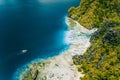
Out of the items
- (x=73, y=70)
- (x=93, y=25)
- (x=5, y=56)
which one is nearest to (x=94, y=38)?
(x=93, y=25)

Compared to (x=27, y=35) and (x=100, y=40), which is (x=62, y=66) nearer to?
(x=100, y=40)

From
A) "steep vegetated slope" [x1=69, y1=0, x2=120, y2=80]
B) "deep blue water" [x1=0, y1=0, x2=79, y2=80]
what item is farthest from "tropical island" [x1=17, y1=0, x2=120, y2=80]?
"deep blue water" [x1=0, y1=0, x2=79, y2=80]

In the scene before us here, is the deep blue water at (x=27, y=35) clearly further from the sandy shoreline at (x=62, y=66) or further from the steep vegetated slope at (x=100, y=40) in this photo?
the steep vegetated slope at (x=100, y=40)

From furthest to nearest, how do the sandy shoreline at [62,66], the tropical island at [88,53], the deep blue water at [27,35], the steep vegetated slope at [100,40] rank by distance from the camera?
1. the deep blue water at [27,35]
2. the sandy shoreline at [62,66]
3. the tropical island at [88,53]
4. the steep vegetated slope at [100,40]

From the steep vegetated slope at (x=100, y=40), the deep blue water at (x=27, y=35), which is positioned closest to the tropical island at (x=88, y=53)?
the steep vegetated slope at (x=100, y=40)

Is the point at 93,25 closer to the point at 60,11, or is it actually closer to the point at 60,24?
the point at 60,24

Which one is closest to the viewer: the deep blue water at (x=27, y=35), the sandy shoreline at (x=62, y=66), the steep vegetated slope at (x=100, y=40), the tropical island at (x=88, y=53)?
the steep vegetated slope at (x=100, y=40)

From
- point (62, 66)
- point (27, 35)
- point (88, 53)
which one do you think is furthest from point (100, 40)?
point (27, 35)
